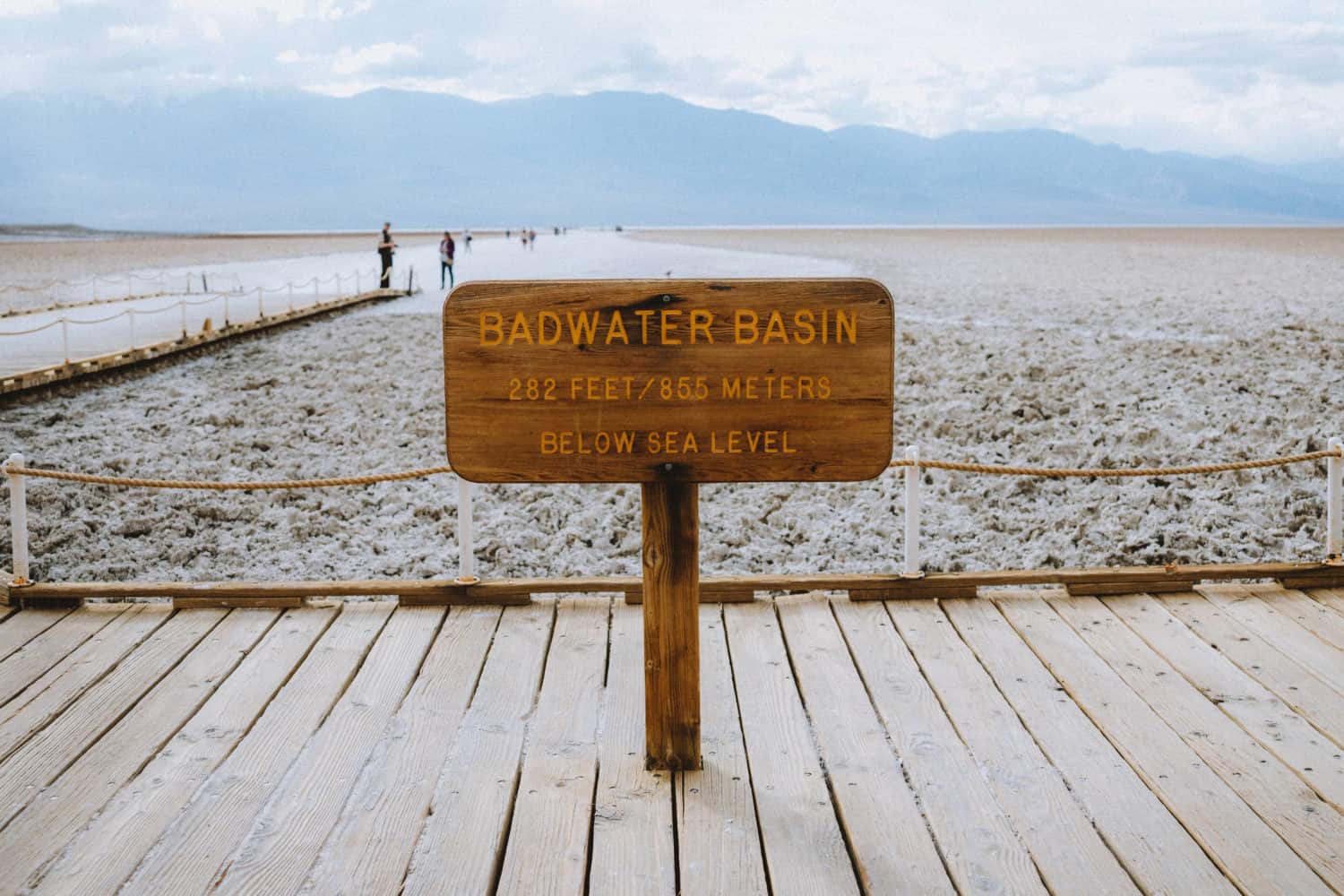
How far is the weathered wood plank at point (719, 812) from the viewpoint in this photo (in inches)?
115

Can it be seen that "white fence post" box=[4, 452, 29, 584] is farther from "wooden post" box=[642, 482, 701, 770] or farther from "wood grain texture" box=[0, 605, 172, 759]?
"wooden post" box=[642, 482, 701, 770]

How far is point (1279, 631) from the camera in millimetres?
4648

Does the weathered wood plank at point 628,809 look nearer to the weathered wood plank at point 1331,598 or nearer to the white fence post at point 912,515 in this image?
the white fence post at point 912,515

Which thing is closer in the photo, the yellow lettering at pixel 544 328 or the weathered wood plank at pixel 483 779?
the weathered wood plank at pixel 483 779

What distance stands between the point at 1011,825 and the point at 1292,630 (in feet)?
6.95

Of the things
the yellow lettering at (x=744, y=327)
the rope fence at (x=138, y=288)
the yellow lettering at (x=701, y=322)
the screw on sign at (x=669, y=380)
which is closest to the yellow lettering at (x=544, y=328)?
the screw on sign at (x=669, y=380)

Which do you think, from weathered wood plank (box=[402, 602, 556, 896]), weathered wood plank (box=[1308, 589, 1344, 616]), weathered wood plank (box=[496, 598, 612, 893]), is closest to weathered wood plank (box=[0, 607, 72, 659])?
weathered wood plank (box=[402, 602, 556, 896])

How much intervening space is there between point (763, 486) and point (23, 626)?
5.72m

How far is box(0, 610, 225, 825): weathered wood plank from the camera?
342cm

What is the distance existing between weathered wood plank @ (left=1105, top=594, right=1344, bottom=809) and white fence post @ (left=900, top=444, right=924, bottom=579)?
0.81 meters

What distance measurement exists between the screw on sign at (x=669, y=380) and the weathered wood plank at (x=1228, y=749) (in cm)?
136

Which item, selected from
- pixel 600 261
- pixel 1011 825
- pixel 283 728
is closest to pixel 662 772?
pixel 1011 825

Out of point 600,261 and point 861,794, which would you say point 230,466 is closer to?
point 861,794

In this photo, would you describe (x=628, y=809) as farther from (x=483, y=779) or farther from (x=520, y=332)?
(x=520, y=332)
